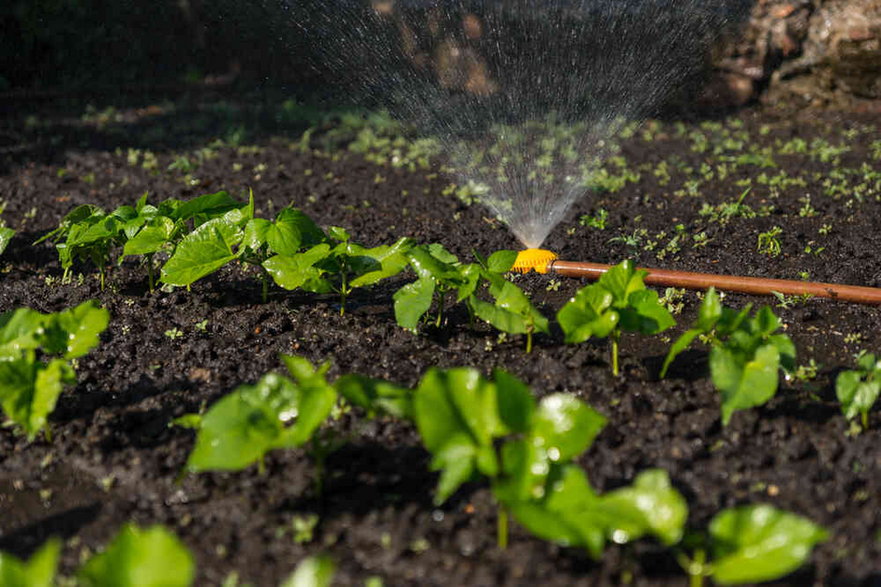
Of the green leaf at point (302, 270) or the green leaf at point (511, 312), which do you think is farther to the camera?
the green leaf at point (302, 270)

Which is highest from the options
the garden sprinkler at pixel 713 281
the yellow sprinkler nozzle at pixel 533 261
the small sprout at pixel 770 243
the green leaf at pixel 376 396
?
the green leaf at pixel 376 396

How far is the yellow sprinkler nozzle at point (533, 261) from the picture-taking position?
3.59 metres

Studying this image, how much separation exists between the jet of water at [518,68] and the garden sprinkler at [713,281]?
117cm

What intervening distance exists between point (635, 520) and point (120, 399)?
1715mm

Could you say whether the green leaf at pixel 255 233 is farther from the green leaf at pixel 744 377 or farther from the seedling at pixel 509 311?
the green leaf at pixel 744 377

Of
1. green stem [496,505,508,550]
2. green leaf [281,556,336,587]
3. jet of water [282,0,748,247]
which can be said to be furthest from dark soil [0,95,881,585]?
jet of water [282,0,748,247]

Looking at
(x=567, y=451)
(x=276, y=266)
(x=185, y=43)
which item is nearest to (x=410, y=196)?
(x=276, y=266)

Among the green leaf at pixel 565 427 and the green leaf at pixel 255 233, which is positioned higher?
the green leaf at pixel 565 427

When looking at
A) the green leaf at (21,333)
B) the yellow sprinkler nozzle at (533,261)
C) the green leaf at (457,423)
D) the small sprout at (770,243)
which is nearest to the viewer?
the green leaf at (457,423)

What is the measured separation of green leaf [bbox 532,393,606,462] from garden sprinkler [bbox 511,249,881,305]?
4.82ft

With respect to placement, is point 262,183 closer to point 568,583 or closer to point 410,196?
point 410,196

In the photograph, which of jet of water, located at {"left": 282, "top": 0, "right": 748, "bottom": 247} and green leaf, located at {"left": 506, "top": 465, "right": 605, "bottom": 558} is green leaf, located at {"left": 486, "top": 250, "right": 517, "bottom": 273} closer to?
green leaf, located at {"left": 506, "top": 465, "right": 605, "bottom": 558}

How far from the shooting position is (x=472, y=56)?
7.39 m

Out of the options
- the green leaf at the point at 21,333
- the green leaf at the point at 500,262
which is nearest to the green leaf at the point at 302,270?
the green leaf at the point at 500,262
